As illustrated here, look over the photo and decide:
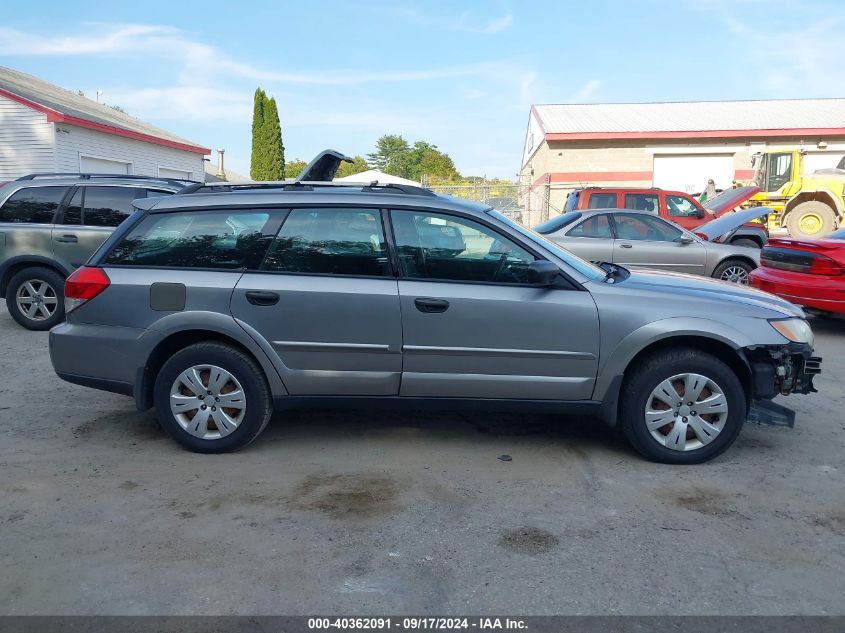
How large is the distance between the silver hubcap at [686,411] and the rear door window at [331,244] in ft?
6.11

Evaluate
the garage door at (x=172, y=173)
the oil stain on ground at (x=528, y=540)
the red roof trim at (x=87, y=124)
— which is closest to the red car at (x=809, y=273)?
the oil stain on ground at (x=528, y=540)

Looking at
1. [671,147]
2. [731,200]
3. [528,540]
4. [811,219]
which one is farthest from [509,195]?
[528,540]

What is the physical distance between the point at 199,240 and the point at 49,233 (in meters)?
5.18

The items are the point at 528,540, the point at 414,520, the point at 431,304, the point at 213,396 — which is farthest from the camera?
the point at 213,396

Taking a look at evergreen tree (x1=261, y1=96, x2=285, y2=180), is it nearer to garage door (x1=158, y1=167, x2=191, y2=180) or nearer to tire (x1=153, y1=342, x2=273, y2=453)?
garage door (x1=158, y1=167, x2=191, y2=180)

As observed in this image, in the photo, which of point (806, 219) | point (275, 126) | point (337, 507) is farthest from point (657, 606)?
point (275, 126)

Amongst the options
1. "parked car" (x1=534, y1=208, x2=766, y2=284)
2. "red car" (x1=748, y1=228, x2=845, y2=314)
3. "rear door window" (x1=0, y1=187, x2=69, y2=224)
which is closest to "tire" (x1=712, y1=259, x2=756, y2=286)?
"parked car" (x1=534, y1=208, x2=766, y2=284)

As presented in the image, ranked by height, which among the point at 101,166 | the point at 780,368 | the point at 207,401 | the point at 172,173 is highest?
the point at 172,173

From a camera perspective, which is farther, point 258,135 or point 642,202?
point 258,135

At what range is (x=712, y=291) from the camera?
472cm

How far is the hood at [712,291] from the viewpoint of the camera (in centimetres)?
454

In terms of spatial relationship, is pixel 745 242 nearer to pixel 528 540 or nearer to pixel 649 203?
pixel 649 203

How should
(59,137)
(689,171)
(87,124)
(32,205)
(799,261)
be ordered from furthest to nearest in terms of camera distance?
(689,171)
(87,124)
(59,137)
(32,205)
(799,261)

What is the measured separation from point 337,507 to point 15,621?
157 centimetres
